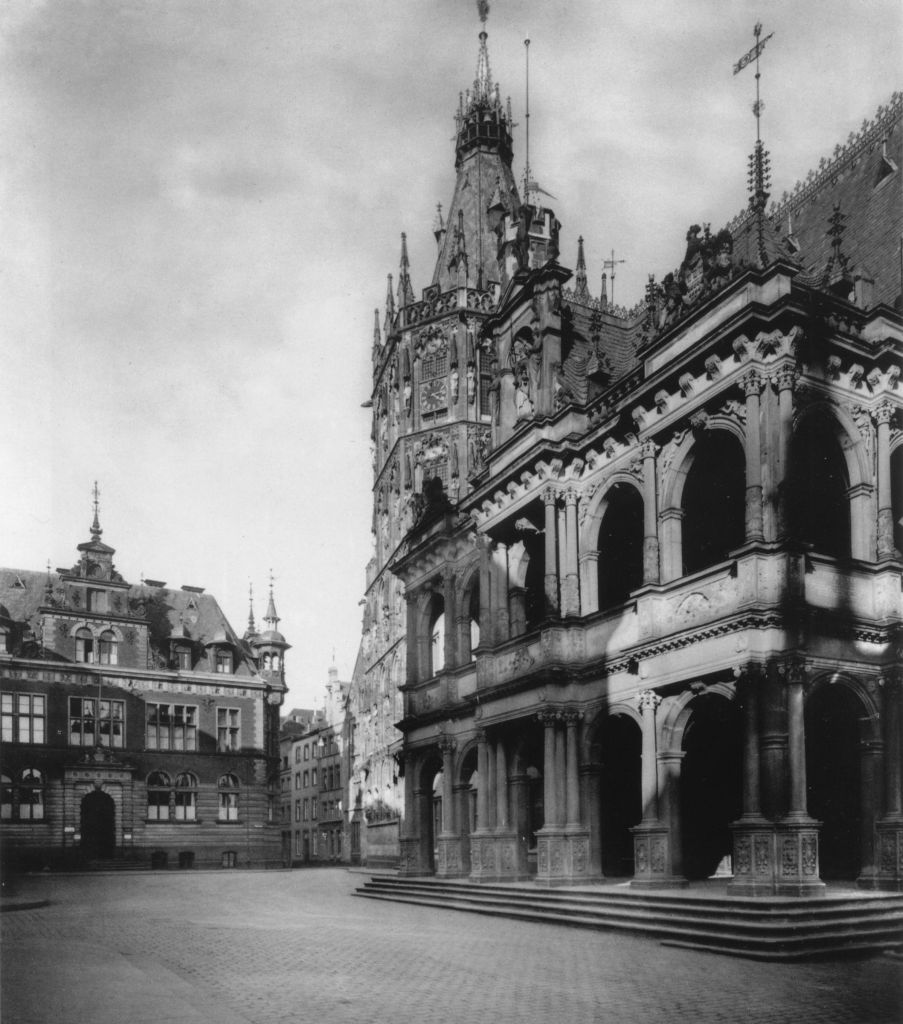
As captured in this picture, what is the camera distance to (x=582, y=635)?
23.0m

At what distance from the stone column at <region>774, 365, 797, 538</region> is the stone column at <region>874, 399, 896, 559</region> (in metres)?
2.15

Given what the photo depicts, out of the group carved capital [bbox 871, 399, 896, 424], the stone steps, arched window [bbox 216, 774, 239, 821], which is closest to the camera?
the stone steps

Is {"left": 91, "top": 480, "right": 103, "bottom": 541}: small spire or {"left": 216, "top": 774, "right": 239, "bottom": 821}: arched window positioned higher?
{"left": 91, "top": 480, "right": 103, "bottom": 541}: small spire

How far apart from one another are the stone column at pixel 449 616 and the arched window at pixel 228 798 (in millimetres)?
28057

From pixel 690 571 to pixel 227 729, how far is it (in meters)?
36.3

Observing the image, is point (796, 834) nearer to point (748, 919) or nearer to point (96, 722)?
point (748, 919)

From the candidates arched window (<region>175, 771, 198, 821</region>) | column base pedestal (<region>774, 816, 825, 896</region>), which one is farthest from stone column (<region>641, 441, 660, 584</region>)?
arched window (<region>175, 771, 198, 821</region>)

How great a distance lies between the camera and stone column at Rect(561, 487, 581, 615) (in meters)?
23.2

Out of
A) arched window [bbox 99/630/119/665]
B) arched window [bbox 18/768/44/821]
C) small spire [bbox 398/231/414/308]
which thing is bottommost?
arched window [bbox 18/768/44/821]

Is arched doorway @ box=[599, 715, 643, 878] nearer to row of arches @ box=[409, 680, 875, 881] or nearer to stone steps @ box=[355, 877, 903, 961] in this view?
row of arches @ box=[409, 680, 875, 881]

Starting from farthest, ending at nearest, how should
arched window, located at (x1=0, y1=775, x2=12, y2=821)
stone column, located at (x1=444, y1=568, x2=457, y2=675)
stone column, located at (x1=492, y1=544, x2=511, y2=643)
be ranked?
arched window, located at (x1=0, y1=775, x2=12, y2=821) < stone column, located at (x1=444, y1=568, x2=457, y2=675) < stone column, located at (x1=492, y1=544, x2=511, y2=643)

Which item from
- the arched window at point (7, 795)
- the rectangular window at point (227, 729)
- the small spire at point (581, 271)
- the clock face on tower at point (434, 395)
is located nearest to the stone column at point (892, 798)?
the small spire at point (581, 271)

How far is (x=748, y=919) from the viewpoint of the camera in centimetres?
1513

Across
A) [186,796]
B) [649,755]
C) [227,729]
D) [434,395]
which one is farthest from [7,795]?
[649,755]
